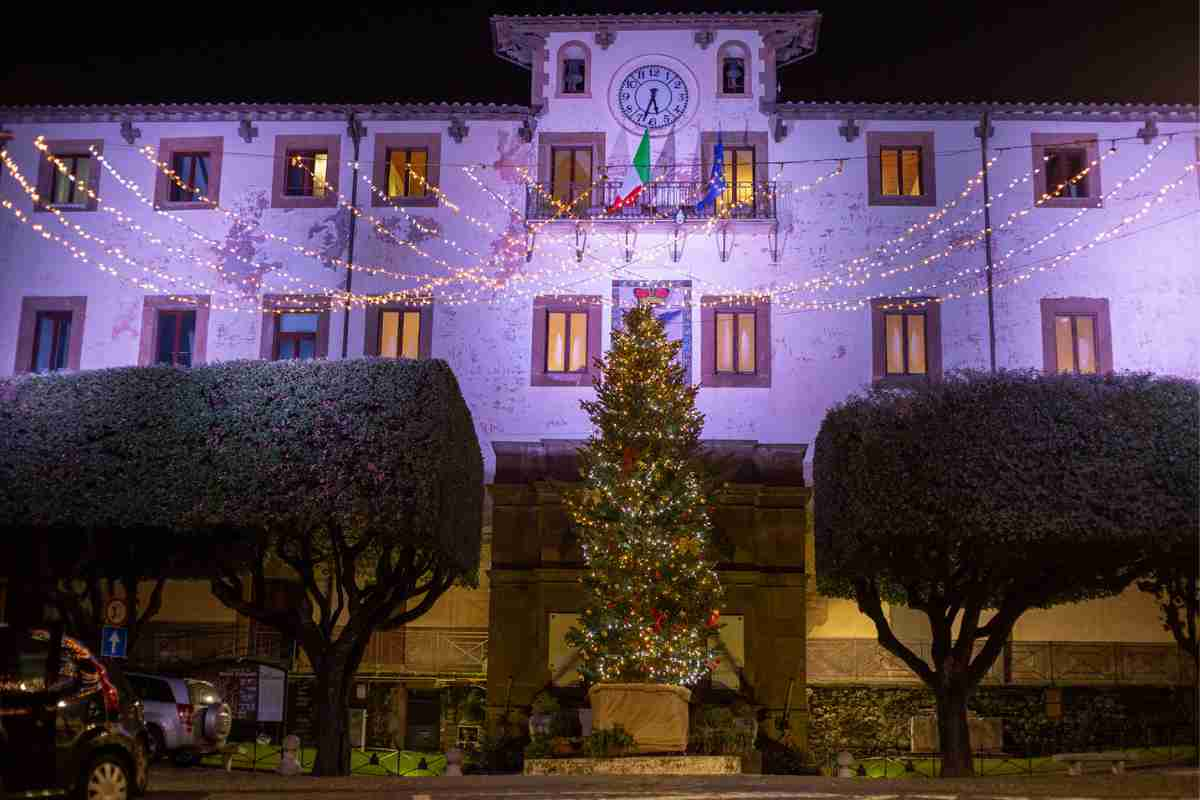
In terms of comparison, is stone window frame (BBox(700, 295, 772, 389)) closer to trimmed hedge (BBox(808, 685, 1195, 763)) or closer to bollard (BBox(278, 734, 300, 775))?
trimmed hedge (BBox(808, 685, 1195, 763))

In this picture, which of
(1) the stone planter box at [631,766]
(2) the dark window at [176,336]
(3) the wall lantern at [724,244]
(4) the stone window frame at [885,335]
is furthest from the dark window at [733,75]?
(1) the stone planter box at [631,766]

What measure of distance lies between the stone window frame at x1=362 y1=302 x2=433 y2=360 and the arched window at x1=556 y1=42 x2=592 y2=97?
249 inches

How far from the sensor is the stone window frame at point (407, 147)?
3394 centimetres

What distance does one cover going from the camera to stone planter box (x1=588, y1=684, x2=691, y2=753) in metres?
24.0

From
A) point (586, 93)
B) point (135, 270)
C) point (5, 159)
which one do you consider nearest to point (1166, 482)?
point (586, 93)

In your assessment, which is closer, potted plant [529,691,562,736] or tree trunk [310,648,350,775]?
tree trunk [310,648,350,775]

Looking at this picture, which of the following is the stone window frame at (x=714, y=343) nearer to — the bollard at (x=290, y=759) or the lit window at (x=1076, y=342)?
the lit window at (x=1076, y=342)

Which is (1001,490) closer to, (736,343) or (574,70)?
(736,343)

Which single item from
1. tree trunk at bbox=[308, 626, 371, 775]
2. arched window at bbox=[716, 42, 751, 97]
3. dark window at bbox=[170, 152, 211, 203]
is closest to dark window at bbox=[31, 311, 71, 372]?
dark window at bbox=[170, 152, 211, 203]

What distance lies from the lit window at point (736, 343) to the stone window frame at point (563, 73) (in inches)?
255

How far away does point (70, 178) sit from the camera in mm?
34375

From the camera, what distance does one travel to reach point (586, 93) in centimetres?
3416

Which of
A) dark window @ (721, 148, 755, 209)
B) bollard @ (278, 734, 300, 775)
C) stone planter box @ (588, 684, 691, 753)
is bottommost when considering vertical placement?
bollard @ (278, 734, 300, 775)

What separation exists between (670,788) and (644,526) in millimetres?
7222
